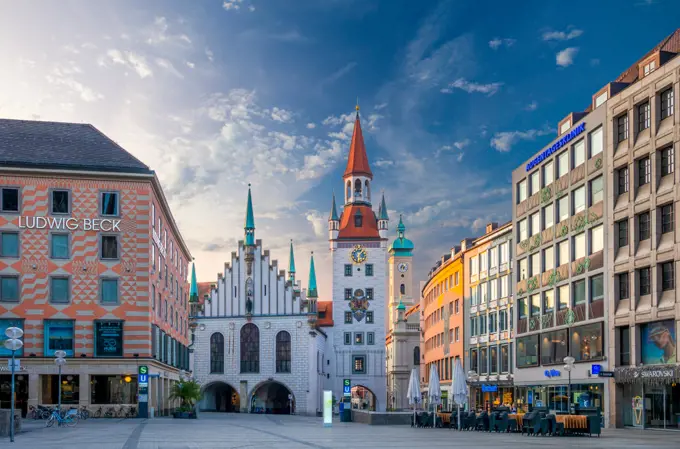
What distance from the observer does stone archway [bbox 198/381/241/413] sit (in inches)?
4301

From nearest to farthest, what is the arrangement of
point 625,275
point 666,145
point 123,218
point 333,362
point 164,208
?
1. point 666,145
2. point 625,275
3. point 123,218
4. point 164,208
5. point 333,362

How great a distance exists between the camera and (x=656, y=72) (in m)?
43.2

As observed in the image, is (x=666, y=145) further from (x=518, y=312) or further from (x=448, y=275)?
(x=448, y=275)

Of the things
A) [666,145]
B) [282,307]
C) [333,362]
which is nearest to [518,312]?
[666,145]

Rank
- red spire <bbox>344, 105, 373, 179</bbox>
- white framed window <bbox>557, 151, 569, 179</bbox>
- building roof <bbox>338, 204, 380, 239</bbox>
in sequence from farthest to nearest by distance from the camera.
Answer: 1. red spire <bbox>344, 105, 373, 179</bbox>
2. building roof <bbox>338, 204, 380, 239</bbox>
3. white framed window <bbox>557, 151, 569, 179</bbox>

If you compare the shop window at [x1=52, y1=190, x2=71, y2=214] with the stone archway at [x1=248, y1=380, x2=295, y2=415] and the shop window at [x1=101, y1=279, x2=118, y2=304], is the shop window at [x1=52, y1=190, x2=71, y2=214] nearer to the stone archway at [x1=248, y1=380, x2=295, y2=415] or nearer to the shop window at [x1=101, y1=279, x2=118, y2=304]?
the shop window at [x1=101, y1=279, x2=118, y2=304]

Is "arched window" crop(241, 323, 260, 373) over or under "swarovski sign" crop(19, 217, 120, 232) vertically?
under

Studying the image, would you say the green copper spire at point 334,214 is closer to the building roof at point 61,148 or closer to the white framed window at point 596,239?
the building roof at point 61,148

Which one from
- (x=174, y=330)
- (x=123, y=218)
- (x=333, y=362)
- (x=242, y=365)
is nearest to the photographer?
(x=123, y=218)

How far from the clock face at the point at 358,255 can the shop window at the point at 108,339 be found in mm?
65634

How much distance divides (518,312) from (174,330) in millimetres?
30078

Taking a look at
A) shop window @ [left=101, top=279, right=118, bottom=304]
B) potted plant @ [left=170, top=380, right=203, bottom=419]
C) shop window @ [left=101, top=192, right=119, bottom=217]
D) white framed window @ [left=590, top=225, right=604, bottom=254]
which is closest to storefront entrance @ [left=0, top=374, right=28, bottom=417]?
shop window @ [left=101, top=279, right=118, bottom=304]

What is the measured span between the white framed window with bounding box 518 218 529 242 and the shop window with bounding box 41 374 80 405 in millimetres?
30966

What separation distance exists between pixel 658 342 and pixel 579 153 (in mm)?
14025
